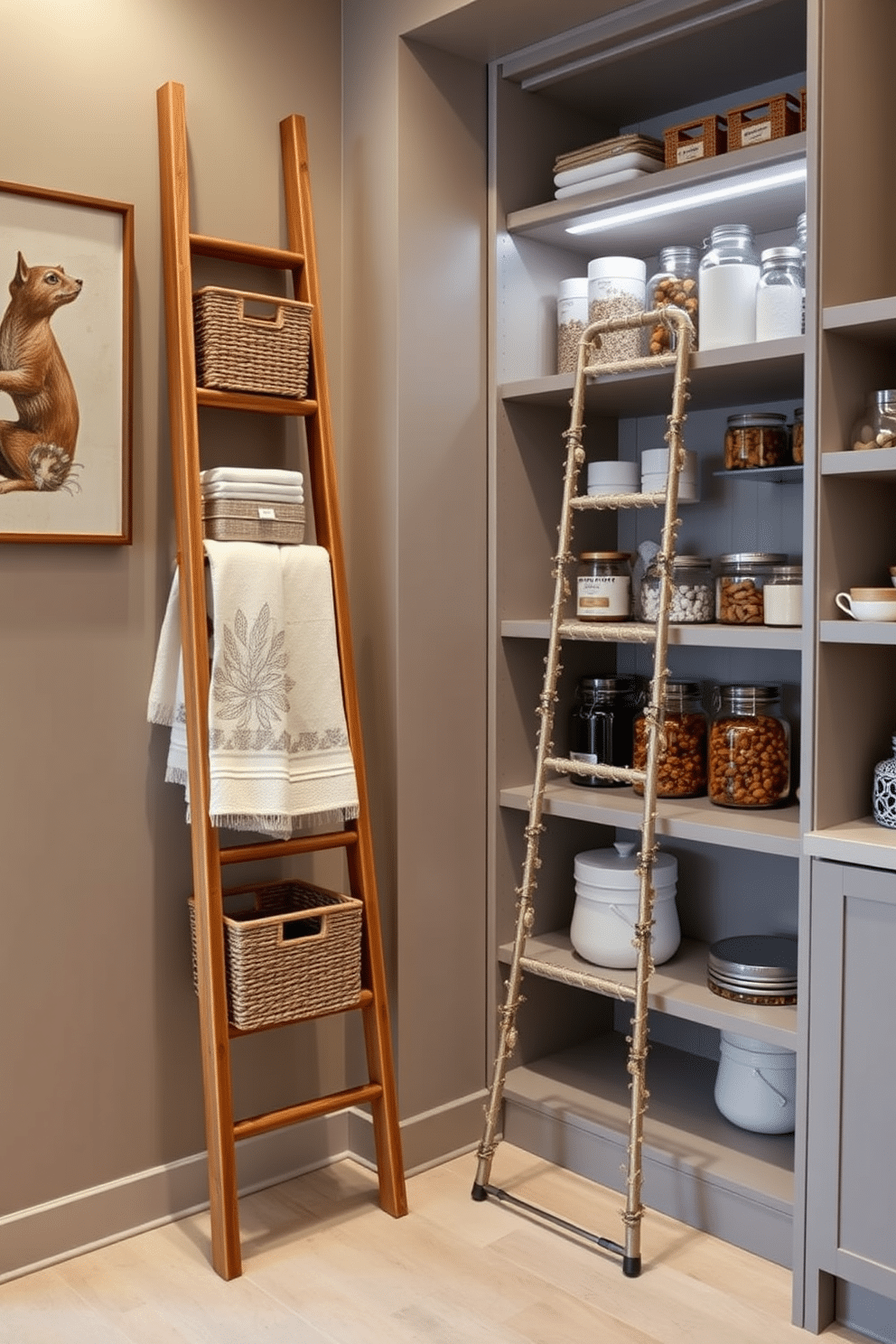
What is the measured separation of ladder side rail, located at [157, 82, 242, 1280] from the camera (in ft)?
7.32

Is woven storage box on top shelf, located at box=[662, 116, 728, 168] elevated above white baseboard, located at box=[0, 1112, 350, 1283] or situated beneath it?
elevated above

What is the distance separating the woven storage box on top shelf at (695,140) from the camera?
2.42 meters

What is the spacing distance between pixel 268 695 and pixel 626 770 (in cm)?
70

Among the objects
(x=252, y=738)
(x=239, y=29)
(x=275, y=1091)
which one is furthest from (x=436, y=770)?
(x=239, y=29)

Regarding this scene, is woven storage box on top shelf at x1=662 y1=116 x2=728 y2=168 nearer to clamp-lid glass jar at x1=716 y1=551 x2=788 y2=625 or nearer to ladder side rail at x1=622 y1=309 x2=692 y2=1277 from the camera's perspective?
ladder side rail at x1=622 y1=309 x2=692 y2=1277

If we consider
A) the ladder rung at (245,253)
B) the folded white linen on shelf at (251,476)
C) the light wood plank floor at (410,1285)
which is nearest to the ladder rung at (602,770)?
the folded white linen on shelf at (251,476)

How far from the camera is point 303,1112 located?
235cm

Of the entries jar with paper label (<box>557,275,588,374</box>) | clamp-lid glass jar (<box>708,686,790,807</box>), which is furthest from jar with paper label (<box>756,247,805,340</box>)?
clamp-lid glass jar (<box>708,686,790,807</box>)

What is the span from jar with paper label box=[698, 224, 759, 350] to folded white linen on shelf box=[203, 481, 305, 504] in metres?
0.82

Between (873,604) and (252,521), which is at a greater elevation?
(252,521)

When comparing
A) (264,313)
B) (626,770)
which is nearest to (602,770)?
(626,770)

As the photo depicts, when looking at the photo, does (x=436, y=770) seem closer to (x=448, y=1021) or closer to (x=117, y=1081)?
(x=448, y=1021)

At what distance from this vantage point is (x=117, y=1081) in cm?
238

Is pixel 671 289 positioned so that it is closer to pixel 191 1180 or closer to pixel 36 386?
pixel 36 386
